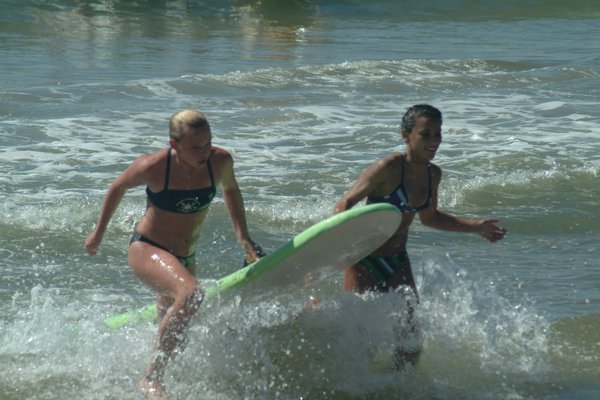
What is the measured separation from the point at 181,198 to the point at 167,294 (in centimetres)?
49

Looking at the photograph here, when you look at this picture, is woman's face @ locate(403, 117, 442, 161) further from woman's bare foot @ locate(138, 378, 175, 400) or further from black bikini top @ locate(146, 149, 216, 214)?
woman's bare foot @ locate(138, 378, 175, 400)

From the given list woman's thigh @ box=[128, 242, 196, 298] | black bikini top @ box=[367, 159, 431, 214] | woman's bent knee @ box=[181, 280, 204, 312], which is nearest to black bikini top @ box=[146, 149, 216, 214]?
woman's thigh @ box=[128, 242, 196, 298]

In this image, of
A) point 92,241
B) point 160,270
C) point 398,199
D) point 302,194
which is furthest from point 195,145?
point 302,194

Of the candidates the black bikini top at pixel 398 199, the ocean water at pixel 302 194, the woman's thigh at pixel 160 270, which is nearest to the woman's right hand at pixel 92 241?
the woman's thigh at pixel 160 270

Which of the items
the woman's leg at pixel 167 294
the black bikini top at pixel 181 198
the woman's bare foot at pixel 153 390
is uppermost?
the black bikini top at pixel 181 198

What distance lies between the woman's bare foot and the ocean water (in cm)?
9

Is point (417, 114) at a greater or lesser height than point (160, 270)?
greater

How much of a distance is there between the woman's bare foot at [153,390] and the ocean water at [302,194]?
0.09 m

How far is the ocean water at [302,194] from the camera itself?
5504mm

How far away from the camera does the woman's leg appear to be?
16.1 ft

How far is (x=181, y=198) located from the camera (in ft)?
17.3

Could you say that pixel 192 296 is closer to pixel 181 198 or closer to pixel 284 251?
pixel 284 251

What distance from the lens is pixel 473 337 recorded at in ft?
19.3

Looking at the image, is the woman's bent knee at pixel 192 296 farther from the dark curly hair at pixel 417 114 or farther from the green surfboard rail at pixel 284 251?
the dark curly hair at pixel 417 114
